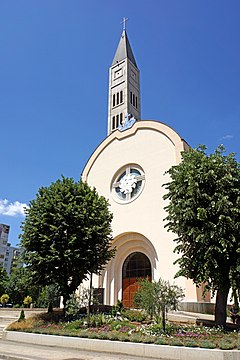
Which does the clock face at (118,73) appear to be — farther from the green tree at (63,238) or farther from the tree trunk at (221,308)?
the tree trunk at (221,308)

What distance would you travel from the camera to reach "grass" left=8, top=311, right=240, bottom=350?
36.0ft

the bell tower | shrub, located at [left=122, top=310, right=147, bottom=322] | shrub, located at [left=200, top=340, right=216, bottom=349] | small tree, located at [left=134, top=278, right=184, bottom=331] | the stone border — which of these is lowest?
the stone border

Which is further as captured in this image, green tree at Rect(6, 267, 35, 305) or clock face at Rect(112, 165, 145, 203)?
green tree at Rect(6, 267, 35, 305)

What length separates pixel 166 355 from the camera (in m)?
10.6

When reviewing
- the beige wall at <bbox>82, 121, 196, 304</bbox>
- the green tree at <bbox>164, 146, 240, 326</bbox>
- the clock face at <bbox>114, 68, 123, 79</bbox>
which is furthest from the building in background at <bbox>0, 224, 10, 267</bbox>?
the green tree at <bbox>164, 146, 240, 326</bbox>

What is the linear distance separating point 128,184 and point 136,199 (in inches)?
66.9

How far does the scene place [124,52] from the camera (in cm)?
5200

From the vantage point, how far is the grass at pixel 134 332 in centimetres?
1096

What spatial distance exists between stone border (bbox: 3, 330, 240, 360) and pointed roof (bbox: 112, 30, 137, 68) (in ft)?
151

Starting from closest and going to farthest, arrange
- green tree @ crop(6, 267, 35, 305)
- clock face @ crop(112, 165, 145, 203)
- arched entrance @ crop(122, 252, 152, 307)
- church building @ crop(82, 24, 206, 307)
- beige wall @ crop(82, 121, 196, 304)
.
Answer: beige wall @ crop(82, 121, 196, 304) → church building @ crop(82, 24, 206, 307) → arched entrance @ crop(122, 252, 152, 307) → clock face @ crop(112, 165, 145, 203) → green tree @ crop(6, 267, 35, 305)

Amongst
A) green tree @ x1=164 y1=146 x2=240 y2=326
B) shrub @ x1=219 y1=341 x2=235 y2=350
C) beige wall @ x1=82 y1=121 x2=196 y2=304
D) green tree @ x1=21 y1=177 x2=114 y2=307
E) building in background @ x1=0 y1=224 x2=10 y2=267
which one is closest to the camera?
shrub @ x1=219 y1=341 x2=235 y2=350

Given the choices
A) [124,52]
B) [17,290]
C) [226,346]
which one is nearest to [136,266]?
[226,346]

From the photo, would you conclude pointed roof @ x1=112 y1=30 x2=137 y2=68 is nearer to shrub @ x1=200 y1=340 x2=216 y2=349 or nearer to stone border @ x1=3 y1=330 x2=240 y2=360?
stone border @ x1=3 y1=330 x2=240 y2=360

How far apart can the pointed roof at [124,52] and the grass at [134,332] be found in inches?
1751
